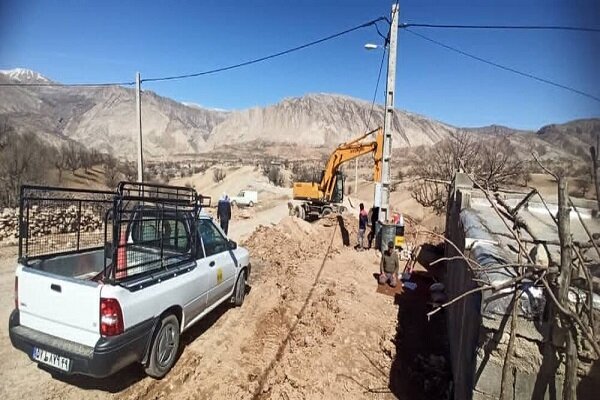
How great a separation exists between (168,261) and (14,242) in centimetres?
923

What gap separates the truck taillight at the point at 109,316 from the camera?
3.73 m

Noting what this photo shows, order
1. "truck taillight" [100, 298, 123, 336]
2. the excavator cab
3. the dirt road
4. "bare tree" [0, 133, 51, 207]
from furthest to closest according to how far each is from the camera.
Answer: "bare tree" [0, 133, 51, 207]
the excavator cab
the dirt road
"truck taillight" [100, 298, 123, 336]

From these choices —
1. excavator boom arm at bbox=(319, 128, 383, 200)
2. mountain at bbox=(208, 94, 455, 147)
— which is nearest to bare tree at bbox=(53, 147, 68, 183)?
excavator boom arm at bbox=(319, 128, 383, 200)

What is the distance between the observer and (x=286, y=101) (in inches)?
5507

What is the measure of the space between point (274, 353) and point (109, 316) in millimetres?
2367

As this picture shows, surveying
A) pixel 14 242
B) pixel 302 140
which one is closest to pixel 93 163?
pixel 14 242

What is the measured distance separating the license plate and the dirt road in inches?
20.5

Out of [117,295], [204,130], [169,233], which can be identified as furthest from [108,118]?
[117,295]

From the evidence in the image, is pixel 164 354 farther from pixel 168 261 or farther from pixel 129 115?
pixel 129 115

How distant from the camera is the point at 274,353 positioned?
5.22 m

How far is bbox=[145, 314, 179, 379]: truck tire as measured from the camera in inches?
171

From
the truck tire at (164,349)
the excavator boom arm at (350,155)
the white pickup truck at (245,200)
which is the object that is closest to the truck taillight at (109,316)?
the truck tire at (164,349)

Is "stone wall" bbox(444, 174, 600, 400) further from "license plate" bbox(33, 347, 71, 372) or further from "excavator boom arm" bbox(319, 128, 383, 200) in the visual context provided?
"excavator boom arm" bbox(319, 128, 383, 200)

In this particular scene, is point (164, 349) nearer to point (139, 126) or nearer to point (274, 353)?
point (274, 353)
